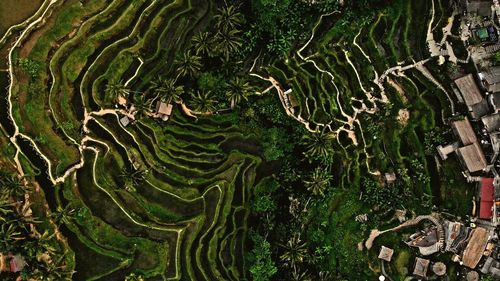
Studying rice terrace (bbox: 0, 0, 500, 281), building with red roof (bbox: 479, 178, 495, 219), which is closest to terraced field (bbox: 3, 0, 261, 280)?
rice terrace (bbox: 0, 0, 500, 281)

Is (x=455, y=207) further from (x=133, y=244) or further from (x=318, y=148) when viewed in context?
(x=133, y=244)

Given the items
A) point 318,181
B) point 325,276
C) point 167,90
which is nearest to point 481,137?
point 318,181

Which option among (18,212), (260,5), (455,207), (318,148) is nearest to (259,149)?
(318,148)

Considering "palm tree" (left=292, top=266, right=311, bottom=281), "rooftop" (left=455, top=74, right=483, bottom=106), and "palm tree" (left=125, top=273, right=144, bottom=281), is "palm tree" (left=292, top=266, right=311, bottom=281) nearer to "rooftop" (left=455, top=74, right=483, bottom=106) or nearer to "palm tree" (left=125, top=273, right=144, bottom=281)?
"palm tree" (left=125, top=273, right=144, bottom=281)

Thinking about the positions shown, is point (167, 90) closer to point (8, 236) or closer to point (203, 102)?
point (203, 102)

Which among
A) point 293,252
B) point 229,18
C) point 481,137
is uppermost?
point 229,18
